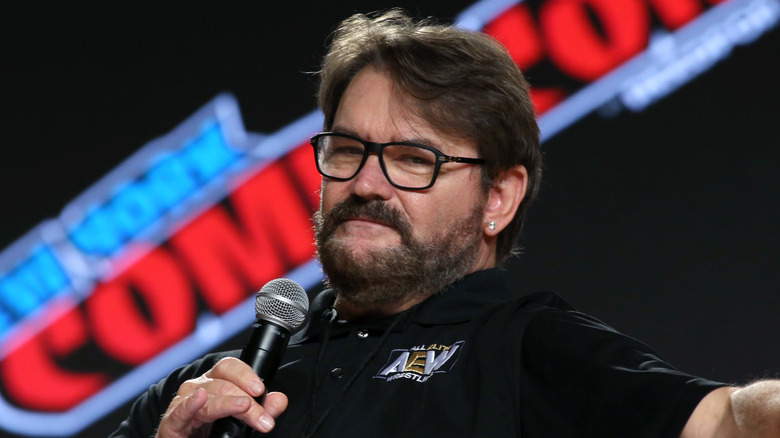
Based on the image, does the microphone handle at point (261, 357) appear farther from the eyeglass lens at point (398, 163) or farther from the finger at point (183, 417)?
the eyeglass lens at point (398, 163)

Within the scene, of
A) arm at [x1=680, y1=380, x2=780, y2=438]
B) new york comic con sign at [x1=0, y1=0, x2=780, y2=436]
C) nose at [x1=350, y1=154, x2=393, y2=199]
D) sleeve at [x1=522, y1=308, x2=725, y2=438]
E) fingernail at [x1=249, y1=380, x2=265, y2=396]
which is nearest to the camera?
arm at [x1=680, y1=380, x2=780, y2=438]

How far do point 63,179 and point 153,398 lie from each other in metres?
1.33

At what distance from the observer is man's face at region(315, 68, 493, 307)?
1338 mm

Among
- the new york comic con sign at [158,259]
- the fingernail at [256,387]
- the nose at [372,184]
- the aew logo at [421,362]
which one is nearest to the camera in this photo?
the fingernail at [256,387]

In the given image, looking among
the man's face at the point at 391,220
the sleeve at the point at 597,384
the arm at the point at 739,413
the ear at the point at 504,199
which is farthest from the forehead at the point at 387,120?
the arm at the point at 739,413

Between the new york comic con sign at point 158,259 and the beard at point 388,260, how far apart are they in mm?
1153

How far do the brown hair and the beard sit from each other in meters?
0.13

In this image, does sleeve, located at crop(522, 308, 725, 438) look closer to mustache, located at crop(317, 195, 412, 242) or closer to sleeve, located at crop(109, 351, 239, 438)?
mustache, located at crop(317, 195, 412, 242)

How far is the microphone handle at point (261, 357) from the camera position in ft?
3.48

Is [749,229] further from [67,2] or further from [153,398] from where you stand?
[67,2]

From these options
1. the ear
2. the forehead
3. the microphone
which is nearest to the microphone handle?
the microphone

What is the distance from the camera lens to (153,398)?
1520mm

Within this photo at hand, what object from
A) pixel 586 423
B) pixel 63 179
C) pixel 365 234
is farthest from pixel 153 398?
pixel 63 179

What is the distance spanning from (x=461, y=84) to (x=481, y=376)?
479 millimetres
